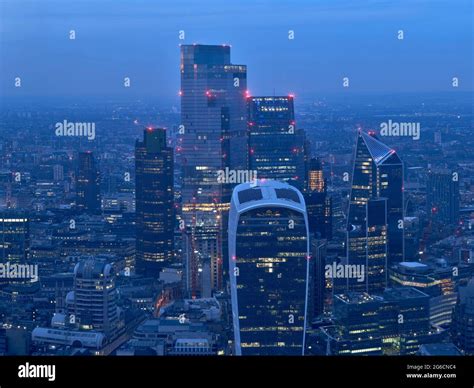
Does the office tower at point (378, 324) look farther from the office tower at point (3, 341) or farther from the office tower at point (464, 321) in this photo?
the office tower at point (3, 341)

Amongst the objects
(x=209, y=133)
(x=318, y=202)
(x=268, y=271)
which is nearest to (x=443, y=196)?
(x=318, y=202)

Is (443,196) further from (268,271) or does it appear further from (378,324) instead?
(378,324)

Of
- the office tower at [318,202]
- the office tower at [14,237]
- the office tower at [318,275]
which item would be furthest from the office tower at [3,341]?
the office tower at [318,202]

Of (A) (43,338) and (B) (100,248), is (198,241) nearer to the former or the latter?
(B) (100,248)

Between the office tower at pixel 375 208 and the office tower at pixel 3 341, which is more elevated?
the office tower at pixel 375 208

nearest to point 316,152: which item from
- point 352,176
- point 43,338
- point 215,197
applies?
point 352,176

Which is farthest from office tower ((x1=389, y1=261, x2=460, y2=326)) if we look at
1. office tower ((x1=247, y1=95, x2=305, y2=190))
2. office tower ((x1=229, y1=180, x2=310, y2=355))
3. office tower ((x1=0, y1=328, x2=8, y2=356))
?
office tower ((x1=0, y1=328, x2=8, y2=356))

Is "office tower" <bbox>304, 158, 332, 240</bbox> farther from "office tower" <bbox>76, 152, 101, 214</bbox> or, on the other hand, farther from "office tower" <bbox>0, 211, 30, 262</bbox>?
"office tower" <bbox>0, 211, 30, 262</bbox>

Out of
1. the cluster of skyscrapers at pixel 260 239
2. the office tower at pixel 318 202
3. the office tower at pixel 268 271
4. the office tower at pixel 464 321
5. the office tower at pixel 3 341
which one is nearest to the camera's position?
the office tower at pixel 3 341
